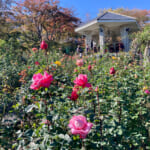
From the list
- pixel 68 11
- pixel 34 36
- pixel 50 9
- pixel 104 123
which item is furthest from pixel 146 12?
pixel 104 123

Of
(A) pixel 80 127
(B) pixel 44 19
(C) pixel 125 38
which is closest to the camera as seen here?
(A) pixel 80 127

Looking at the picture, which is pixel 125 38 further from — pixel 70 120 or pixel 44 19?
pixel 70 120

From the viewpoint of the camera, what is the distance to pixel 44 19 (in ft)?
43.2

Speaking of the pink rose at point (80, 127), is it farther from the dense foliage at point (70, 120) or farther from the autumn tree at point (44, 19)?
the autumn tree at point (44, 19)

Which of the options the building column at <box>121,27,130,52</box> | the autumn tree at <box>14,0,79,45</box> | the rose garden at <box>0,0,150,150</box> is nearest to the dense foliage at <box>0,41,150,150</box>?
the rose garden at <box>0,0,150,150</box>

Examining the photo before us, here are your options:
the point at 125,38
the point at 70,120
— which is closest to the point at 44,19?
the point at 125,38

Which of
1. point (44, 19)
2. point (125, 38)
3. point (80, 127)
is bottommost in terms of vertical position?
point (80, 127)

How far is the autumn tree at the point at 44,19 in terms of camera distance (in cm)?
1256

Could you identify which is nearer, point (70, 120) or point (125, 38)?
point (70, 120)

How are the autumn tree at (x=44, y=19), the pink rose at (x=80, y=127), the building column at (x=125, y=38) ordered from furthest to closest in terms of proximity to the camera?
the autumn tree at (x=44, y=19) → the building column at (x=125, y=38) → the pink rose at (x=80, y=127)

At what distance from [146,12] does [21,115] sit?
2198cm

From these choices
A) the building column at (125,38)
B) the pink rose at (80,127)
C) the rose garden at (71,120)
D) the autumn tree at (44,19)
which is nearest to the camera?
the pink rose at (80,127)

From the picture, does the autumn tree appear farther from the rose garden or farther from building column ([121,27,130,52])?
the rose garden

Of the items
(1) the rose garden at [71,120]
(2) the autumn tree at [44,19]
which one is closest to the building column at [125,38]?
(2) the autumn tree at [44,19]
